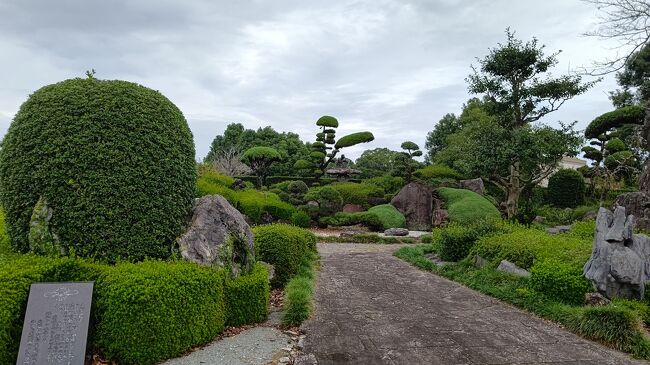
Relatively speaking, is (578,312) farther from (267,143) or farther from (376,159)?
(376,159)

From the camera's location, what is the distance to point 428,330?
4.85m

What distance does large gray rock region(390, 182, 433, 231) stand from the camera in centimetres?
1672

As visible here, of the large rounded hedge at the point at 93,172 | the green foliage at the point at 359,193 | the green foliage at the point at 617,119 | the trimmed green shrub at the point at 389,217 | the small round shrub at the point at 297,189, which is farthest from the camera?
the small round shrub at the point at 297,189

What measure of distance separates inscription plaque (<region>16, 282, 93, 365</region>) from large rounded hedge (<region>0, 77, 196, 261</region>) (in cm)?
68

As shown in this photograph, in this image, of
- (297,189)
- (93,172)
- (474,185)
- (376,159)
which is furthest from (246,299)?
(376,159)

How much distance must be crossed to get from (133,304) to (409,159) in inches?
817

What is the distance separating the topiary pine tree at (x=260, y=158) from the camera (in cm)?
2670

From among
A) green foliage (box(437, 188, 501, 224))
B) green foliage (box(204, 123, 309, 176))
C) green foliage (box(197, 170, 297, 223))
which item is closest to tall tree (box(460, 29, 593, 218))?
green foliage (box(437, 188, 501, 224))

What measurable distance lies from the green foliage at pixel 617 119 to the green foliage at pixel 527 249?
12225 mm

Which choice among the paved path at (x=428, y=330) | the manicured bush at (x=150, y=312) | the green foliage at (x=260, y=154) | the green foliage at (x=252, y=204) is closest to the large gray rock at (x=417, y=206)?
the green foliage at (x=252, y=204)

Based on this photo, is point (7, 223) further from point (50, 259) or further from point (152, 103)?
point (152, 103)

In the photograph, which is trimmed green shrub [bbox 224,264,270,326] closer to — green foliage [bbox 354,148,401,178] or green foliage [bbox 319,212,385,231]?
green foliage [bbox 319,212,385,231]

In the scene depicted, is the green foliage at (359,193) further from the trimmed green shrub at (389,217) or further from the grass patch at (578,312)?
the grass patch at (578,312)

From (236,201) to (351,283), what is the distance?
8.05m
